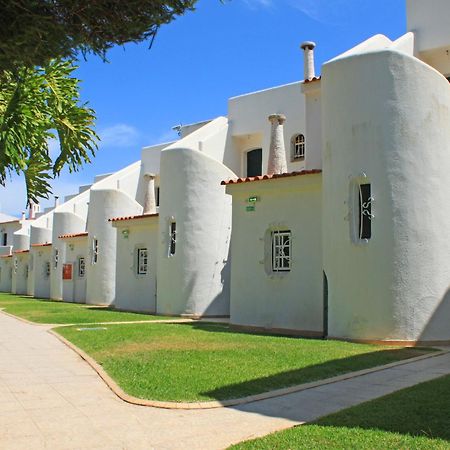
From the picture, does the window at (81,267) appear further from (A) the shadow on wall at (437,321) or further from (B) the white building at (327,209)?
(A) the shadow on wall at (437,321)

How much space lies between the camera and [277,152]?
17203 millimetres

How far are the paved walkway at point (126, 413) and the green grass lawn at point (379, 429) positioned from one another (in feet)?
1.07

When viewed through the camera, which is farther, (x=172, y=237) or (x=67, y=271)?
(x=67, y=271)

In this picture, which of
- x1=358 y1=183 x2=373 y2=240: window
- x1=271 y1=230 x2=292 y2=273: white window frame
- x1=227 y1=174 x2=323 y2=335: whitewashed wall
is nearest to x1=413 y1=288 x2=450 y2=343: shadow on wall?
x1=358 y1=183 x2=373 y2=240: window

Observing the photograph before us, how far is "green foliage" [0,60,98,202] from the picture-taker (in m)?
8.80

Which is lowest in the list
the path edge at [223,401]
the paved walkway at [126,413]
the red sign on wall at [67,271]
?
the paved walkway at [126,413]

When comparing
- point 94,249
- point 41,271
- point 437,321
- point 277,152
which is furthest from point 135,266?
point 41,271

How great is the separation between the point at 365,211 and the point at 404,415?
23.3 feet

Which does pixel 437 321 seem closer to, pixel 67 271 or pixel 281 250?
pixel 281 250

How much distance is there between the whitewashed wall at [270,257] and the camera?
47.2 ft

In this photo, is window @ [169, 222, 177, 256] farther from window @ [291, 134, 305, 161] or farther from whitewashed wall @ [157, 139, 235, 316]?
window @ [291, 134, 305, 161]

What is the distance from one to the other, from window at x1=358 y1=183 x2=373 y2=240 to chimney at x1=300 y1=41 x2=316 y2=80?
6.28 metres

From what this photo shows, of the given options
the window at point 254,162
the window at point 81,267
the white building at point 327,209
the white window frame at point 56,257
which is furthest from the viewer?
the white window frame at point 56,257

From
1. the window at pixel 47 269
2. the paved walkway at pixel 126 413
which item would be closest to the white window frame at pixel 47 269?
the window at pixel 47 269
